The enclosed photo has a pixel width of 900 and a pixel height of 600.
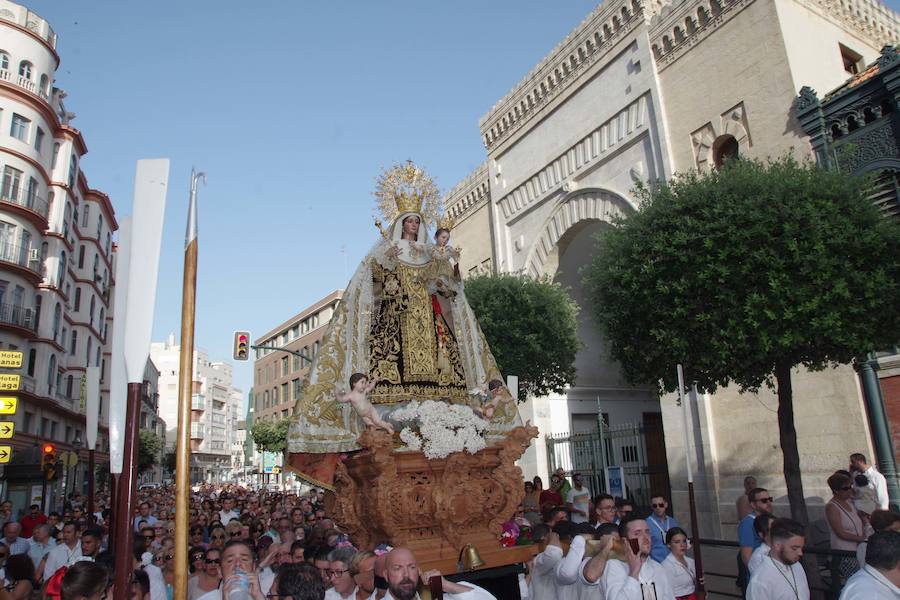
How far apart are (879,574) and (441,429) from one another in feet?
13.0

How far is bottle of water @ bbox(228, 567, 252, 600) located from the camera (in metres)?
4.70

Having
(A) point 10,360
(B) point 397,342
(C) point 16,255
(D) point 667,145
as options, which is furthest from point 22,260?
(B) point 397,342

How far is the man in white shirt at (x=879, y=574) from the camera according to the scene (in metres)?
4.12

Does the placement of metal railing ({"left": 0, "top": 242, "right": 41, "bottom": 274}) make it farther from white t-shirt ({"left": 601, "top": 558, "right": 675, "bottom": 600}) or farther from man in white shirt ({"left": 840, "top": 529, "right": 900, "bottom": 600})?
man in white shirt ({"left": 840, "top": 529, "right": 900, "bottom": 600})

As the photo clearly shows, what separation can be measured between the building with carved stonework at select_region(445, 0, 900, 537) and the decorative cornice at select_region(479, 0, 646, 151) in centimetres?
6

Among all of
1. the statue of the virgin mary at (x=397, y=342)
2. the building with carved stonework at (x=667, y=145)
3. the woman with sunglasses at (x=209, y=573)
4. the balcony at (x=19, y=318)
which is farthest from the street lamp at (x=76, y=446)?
the woman with sunglasses at (x=209, y=573)

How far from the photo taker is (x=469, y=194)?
96.5 feet

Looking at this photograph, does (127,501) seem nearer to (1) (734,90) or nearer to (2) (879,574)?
(2) (879,574)

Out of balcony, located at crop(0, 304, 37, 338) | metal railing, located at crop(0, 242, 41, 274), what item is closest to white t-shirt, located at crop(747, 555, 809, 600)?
balcony, located at crop(0, 304, 37, 338)

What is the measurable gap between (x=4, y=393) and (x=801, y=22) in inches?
1255

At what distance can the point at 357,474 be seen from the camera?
696 centimetres

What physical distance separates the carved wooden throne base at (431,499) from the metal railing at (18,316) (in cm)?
2972

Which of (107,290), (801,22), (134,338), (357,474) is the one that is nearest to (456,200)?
(801,22)

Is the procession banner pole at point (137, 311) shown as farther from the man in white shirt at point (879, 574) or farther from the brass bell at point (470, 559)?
the man in white shirt at point (879, 574)
